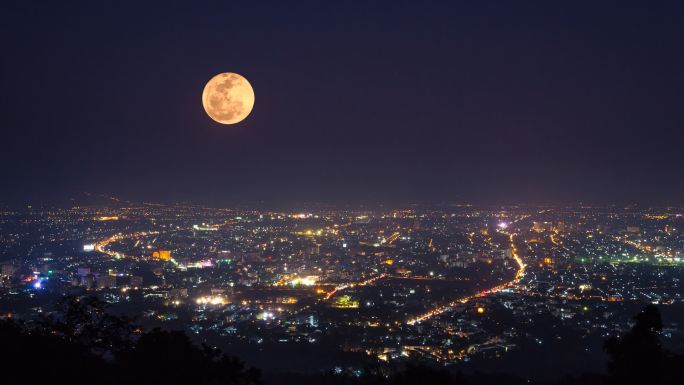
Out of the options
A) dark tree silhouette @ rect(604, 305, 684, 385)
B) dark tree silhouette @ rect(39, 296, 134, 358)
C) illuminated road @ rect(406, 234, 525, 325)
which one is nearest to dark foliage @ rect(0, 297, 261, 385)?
dark tree silhouette @ rect(39, 296, 134, 358)

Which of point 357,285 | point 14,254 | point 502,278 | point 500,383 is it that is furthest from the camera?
point 14,254

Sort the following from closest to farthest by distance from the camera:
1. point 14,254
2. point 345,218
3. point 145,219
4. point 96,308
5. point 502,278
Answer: point 96,308, point 502,278, point 14,254, point 145,219, point 345,218

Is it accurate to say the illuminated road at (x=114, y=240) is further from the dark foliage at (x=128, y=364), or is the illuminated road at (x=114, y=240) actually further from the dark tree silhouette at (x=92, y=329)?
the dark foliage at (x=128, y=364)

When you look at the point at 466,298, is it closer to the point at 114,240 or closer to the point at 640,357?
the point at 640,357

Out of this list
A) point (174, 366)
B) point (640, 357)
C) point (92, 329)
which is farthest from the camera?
point (92, 329)

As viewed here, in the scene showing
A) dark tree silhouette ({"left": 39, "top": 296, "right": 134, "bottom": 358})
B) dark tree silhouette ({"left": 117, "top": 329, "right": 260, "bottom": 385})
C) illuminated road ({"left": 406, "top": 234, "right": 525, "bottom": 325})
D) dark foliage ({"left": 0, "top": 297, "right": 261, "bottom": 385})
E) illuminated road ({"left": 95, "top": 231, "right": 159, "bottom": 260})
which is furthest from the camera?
illuminated road ({"left": 95, "top": 231, "right": 159, "bottom": 260})

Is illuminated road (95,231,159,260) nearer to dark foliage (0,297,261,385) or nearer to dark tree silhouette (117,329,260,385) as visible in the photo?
dark foliage (0,297,261,385)

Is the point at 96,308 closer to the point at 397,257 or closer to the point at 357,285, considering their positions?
the point at 357,285

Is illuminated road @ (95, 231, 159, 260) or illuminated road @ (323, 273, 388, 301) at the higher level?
illuminated road @ (95, 231, 159, 260)

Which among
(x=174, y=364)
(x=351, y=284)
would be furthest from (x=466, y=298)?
(x=174, y=364)

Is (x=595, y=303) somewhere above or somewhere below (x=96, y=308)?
below

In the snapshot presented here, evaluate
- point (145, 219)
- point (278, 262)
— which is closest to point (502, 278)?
point (278, 262)
